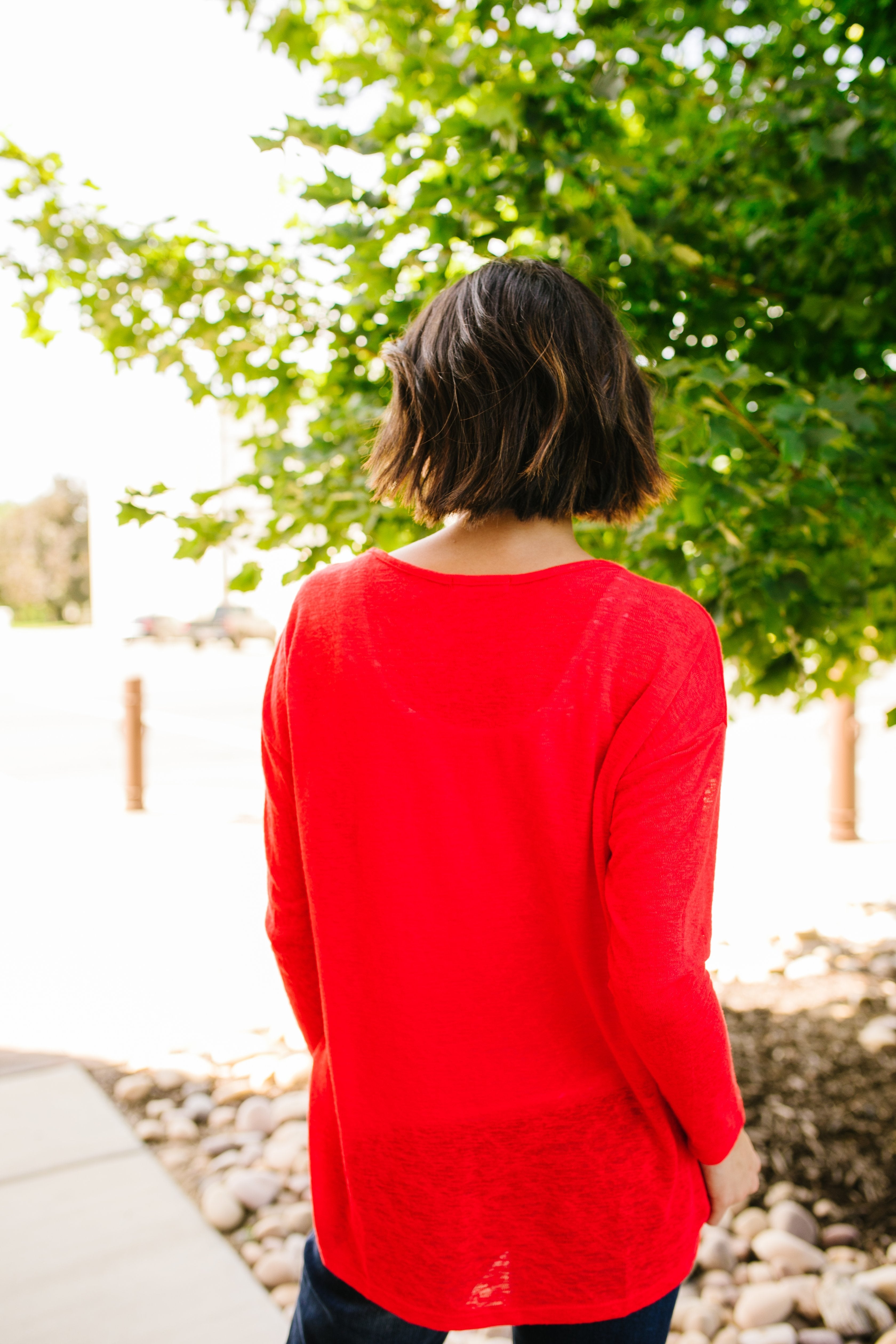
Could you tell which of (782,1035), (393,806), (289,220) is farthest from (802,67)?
(782,1035)

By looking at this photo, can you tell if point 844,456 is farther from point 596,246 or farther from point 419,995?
point 419,995

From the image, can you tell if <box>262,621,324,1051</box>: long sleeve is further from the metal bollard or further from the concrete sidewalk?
the metal bollard

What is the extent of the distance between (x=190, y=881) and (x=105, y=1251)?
11.1 ft

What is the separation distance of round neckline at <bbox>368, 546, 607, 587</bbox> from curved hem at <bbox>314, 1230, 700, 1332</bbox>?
75cm

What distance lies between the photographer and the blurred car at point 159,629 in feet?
119

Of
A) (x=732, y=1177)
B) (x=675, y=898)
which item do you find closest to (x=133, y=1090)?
(x=732, y=1177)

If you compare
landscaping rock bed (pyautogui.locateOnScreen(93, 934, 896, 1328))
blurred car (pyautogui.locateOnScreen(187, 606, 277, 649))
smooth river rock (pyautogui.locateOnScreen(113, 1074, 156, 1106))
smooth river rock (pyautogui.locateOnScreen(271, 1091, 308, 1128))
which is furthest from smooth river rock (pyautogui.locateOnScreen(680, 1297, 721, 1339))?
blurred car (pyautogui.locateOnScreen(187, 606, 277, 649))

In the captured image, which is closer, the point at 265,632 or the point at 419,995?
the point at 419,995

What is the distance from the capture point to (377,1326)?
3.98ft

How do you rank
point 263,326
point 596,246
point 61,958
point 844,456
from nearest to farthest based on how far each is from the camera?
point 844,456 < point 596,246 < point 263,326 < point 61,958

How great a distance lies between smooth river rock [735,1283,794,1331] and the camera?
2.25 meters

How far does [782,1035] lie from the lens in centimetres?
349

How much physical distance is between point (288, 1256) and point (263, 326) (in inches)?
91.0

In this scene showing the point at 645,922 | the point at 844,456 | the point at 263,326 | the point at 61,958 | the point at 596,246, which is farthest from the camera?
the point at 61,958
